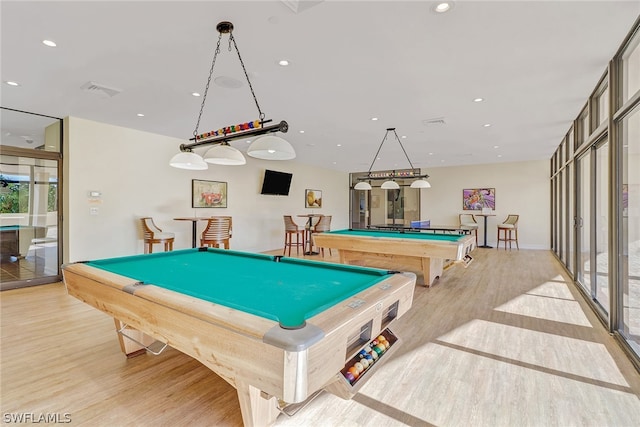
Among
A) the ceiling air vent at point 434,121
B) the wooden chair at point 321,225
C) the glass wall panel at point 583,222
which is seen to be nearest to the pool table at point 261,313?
the ceiling air vent at point 434,121

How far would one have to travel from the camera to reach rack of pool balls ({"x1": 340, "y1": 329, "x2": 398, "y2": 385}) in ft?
5.36

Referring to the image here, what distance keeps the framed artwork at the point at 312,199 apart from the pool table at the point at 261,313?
7.76 m

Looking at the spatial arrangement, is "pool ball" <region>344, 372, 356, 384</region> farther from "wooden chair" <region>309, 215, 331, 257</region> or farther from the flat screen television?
the flat screen television

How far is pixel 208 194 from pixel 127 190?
5.82 feet

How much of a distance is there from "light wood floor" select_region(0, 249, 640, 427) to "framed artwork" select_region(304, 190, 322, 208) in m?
7.04

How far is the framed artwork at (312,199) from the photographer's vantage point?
10.2 metres

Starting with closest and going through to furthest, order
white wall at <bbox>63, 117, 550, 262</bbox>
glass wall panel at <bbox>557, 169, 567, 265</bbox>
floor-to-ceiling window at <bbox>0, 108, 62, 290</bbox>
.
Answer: floor-to-ceiling window at <bbox>0, 108, 62, 290</bbox> < white wall at <bbox>63, 117, 550, 262</bbox> < glass wall panel at <bbox>557, 169, 567, 265</bbox>

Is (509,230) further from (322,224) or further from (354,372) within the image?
(354,372)

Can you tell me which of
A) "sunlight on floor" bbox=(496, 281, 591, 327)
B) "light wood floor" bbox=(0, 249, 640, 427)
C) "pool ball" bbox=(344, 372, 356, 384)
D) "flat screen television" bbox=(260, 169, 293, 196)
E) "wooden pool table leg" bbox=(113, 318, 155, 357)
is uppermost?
"flat screen television" bbox=(260, 169, 293, 196)

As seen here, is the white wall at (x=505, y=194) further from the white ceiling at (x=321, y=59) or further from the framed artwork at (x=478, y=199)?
the white ceiling at (x=321, y=59)

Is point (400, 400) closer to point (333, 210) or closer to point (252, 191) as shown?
point (252, 191)

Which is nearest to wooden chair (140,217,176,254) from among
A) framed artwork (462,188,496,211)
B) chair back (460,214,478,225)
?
chair back (460,214,478,225)

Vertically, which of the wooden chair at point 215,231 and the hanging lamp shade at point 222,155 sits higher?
the hanging lamp shade at point 222,155

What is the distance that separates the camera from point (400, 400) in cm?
197
